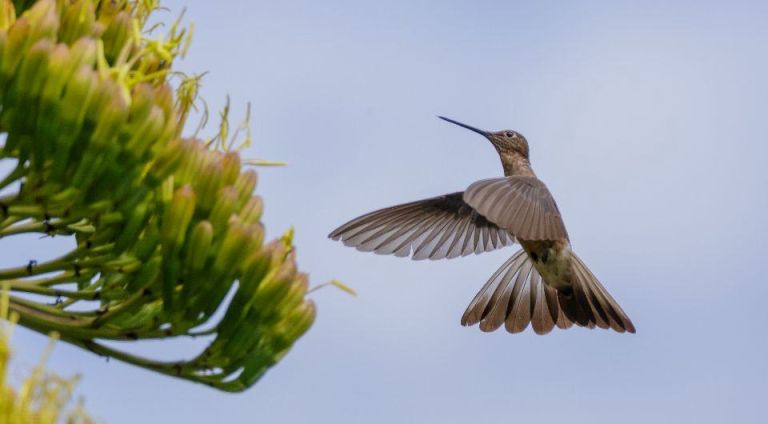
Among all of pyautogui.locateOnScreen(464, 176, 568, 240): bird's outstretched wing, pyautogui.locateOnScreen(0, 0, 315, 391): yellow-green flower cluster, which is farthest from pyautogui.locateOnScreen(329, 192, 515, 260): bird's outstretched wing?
pyautogui.locateOnScreen(0, 0, 315, 391): yellow-green flower cluster

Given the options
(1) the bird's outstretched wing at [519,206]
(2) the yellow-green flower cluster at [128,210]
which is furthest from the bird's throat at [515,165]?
(2) the yellow-green flower cluster at [128,210]

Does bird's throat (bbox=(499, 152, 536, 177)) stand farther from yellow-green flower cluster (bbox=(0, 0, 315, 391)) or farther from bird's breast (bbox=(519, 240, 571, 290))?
yellow-green flower cluster (bbox=(0, 0, 315, 391))

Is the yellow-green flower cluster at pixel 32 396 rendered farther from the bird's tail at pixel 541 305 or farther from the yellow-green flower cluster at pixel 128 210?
the bird's tail at pixel 541 305

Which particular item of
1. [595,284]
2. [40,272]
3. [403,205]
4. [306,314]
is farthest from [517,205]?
[40,272]

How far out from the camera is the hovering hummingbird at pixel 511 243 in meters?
8.00

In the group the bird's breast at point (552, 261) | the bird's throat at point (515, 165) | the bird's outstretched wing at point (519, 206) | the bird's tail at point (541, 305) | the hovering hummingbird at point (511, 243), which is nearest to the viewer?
the bird's outstretched wing at point (519, 206)

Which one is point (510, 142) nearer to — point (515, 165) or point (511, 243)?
point (515, 165)

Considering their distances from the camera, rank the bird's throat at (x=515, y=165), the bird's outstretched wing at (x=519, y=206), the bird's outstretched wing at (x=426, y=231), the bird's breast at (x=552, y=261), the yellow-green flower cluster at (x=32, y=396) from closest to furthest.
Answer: the yellow-green flower cluster at (x=32, y=396)
the bird's outstretched wing at (x=519, y=206)
the bird's outstretched wing at (x=426, y=231)
the bird's breast at (x=552, y=261)
the bird's throat at (x=515, y=165)

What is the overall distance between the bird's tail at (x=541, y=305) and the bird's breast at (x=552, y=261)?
0.07m

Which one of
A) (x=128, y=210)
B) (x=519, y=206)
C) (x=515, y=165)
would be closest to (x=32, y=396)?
(x=128, y=210)

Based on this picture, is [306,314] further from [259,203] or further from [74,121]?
[74,121]

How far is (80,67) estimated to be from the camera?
3.86m

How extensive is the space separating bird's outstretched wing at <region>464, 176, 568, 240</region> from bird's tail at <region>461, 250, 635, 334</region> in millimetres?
607

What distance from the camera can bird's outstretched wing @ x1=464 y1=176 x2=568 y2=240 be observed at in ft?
24.6
